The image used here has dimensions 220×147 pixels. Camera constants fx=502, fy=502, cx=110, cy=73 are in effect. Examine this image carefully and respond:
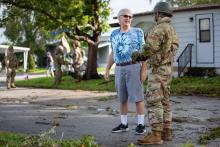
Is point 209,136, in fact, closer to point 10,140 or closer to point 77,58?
point 10,140

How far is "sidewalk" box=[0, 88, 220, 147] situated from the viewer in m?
8.23

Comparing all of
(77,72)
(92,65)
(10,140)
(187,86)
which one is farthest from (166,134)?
(92,65)

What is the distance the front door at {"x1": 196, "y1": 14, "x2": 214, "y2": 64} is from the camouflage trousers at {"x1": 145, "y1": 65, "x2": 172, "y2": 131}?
1799 centimetres

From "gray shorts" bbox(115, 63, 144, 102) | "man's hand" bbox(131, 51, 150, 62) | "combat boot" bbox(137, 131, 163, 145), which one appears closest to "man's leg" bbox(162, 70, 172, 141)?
"combat boot" bbox(137, 131, 163, 145)

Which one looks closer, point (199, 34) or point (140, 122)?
point (140, 122)

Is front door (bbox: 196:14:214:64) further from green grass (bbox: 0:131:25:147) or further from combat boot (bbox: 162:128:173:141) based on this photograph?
green grass (bbox: 0:131:25:147)

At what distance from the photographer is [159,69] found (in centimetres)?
741

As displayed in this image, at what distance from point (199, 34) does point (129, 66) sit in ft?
59.9

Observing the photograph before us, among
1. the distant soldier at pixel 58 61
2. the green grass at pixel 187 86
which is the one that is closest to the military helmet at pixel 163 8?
the green grass at pixel 187 86

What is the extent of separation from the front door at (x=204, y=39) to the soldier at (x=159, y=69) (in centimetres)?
1798

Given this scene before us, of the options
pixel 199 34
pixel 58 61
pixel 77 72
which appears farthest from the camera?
pixel 199 34

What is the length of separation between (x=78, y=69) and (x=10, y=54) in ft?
11.9

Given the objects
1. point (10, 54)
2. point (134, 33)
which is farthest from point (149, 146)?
point (10, 54)

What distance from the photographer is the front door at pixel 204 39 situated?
2523 cm
